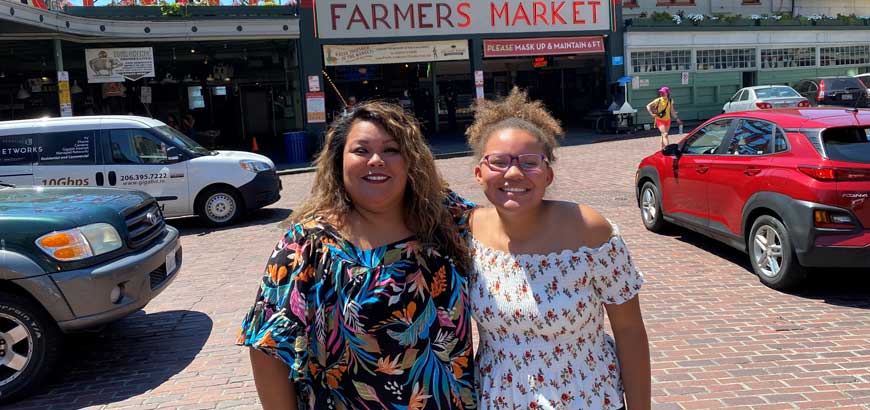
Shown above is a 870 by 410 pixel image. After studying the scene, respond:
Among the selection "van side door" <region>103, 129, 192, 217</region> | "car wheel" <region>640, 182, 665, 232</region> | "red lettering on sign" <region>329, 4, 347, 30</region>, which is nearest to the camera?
"car wheel" <region>640, 182, 665, 232</region>

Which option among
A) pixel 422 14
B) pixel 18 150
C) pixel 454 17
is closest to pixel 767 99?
pixel 454 17

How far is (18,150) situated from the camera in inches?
391

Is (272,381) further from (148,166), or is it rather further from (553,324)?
(148,166)

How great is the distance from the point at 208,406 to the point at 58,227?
1.66 meters

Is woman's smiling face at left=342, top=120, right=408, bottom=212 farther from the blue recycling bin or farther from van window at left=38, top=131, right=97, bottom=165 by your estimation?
the blue recycling bin

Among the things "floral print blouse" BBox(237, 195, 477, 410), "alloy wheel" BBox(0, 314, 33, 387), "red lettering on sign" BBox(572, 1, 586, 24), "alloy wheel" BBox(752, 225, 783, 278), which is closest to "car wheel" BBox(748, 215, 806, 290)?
"alloy wheel" BBox(752, 225, 783, 278)

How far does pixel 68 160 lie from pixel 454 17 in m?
15.1

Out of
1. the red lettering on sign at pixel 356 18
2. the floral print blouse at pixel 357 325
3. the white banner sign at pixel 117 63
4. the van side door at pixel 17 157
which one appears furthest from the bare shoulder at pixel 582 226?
the red lettering on sign at pixel 356 18

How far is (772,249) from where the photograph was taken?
6180 mm

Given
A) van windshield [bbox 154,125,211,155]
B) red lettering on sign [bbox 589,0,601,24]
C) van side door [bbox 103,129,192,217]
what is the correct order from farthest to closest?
1. red lettering on sign [bbox 589,0,601,24]
2. van windshield [bbox 154,125,211,155]
3. van side door [bbox 103,129,192,217]

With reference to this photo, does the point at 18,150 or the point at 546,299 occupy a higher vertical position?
the point at 18,150

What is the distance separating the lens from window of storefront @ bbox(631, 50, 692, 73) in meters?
25.8

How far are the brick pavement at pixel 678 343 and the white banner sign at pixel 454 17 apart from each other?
1472cm

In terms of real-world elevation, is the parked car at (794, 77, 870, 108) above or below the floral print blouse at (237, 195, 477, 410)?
above
